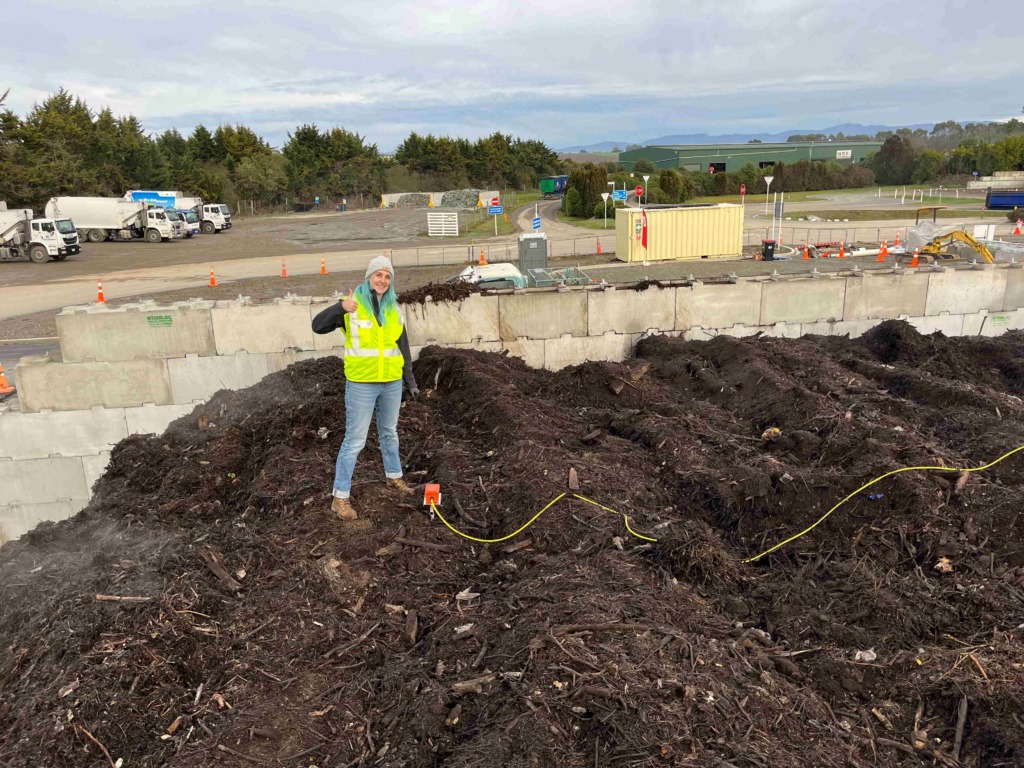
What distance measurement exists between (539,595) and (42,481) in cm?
819

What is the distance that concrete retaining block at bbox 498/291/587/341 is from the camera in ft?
33.7

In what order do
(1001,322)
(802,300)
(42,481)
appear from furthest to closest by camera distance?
(1001,322) → (802,300) → (42,481)

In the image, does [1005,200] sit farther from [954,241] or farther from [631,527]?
[631,527]

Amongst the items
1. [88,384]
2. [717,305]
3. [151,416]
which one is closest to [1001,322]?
[717,305]

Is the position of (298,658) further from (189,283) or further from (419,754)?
(189,283)

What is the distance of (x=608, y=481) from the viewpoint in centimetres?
647

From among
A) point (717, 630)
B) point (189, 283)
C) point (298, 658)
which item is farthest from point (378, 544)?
point (189, 283)

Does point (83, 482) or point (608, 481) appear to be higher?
point (608, 481)

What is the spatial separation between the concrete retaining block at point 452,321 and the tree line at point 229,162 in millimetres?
42991

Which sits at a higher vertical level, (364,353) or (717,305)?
(364,353)

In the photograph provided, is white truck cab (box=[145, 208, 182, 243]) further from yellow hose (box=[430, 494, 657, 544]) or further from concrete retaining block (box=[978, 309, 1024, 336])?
yellow hose (box=[430, 494, 657, 544])

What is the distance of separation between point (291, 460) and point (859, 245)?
2761 cm

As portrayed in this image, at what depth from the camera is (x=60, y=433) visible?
9727 millimetres

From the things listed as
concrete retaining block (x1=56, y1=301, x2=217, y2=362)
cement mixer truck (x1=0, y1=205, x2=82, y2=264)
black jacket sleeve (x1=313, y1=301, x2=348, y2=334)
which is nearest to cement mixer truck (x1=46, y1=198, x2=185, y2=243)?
cement mixer truck (x1=0, y1=205, x2=82, y2=264)
